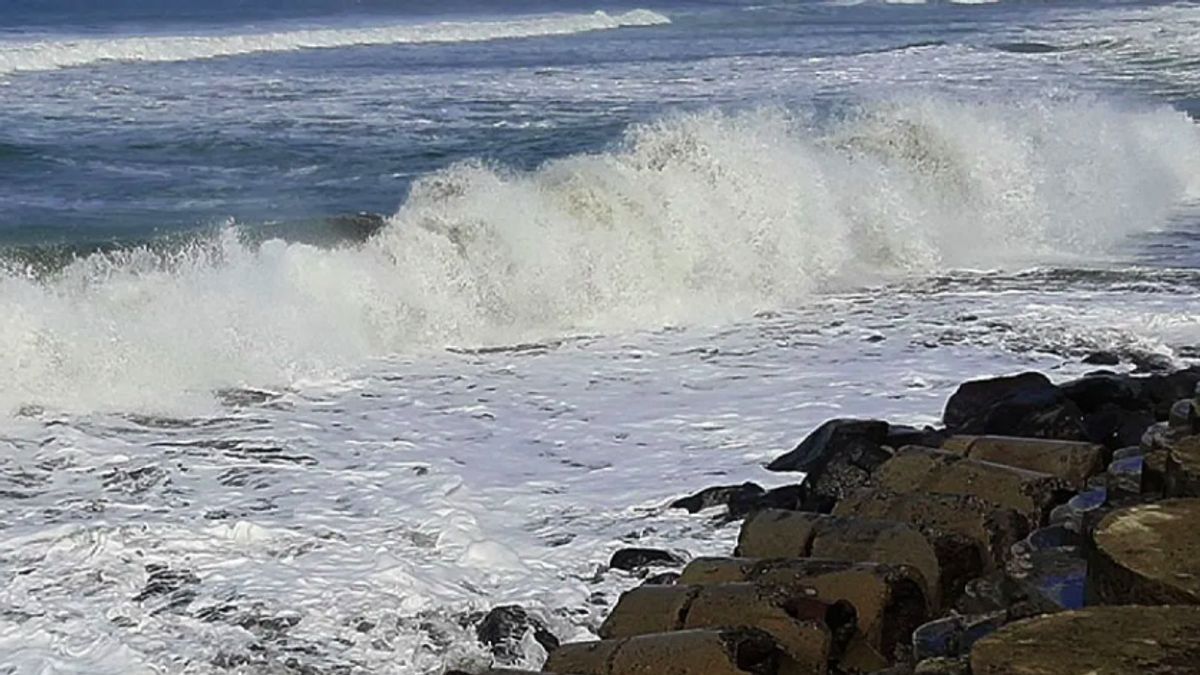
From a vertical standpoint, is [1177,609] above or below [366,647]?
above

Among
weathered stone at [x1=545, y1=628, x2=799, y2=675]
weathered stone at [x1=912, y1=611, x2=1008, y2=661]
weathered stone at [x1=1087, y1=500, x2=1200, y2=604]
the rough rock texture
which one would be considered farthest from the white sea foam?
weathered stone at [x1=1087, y1=500, x2=1200, y2=604]

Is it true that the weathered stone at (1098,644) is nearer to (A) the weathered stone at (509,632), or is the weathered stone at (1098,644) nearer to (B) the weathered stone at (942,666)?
(B) the weathered stone at (942,666)

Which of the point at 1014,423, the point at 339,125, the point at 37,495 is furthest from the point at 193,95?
the point at 1014,423

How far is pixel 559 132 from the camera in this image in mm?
23484

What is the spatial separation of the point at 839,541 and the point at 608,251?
28.4ft

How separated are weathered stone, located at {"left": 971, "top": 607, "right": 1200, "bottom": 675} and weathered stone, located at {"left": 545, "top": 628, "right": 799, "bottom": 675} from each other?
2.04 m

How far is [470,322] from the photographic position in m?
13.0

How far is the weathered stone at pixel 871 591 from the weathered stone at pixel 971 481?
36.1 inches

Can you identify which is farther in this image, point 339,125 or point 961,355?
point 339,125

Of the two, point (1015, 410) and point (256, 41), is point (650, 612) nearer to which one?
point (1015, 410)

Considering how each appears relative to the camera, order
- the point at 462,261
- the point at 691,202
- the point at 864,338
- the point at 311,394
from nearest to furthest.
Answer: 1. the point at 311,394
2. the point at 864,338
3. the point at 462,261
4. the point at 691,202

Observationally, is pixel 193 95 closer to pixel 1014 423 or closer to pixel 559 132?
pixel 559 132

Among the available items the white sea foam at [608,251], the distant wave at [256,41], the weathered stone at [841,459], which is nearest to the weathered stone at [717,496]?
the weathered stone at [841,459]

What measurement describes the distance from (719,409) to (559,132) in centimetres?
1403
